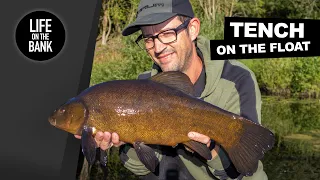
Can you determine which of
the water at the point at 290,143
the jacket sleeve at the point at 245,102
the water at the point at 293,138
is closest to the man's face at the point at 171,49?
the jacket sleeve at the point at 245,102

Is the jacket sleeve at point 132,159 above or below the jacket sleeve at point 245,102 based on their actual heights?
below

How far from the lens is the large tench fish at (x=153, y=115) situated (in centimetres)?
212

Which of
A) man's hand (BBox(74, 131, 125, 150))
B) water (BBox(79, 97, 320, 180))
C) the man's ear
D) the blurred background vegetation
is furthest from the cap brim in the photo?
the blurred background vegetation

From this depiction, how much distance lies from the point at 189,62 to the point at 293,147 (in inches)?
285

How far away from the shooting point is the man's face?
249 centimetres

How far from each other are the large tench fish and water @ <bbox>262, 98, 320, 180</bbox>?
6.26 metres

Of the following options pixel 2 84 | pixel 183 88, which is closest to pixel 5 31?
pixel 2 84

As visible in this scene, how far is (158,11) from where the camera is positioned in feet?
8.25

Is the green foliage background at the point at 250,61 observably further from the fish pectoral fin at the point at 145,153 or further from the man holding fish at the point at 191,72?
the fish pectoral fin at the point at 145,153

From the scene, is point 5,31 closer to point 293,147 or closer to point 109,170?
point 109,170

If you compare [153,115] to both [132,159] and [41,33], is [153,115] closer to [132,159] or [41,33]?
[132,159]

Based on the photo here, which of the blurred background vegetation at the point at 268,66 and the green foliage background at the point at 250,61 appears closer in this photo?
the blurred background vegetation at the point at 268,66

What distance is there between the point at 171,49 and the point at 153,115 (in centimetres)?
50

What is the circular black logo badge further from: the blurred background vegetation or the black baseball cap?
the blurred background vegetation
